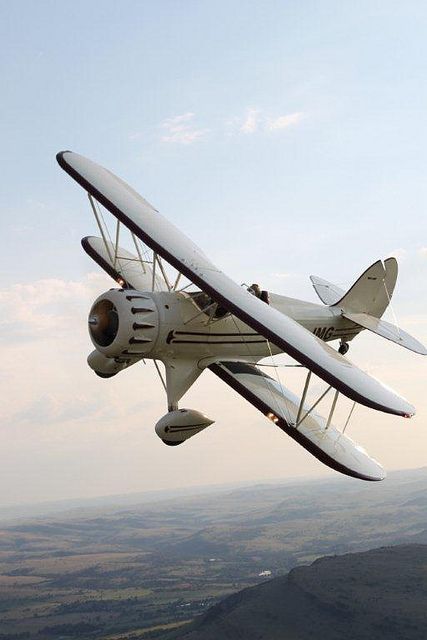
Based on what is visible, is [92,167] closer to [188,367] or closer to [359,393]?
[188,367]

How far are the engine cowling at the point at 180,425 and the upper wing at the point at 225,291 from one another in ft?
14.3

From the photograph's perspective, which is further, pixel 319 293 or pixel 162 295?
pixel 319 293

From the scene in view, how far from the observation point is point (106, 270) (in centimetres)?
2742

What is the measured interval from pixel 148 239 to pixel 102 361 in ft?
16.4

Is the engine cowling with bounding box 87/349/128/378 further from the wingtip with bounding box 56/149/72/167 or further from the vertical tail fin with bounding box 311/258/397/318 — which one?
the vertical tail fin with bounding box 311/258/397/318

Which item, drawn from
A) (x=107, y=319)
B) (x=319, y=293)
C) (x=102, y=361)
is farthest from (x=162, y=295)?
(x=319, y=293)

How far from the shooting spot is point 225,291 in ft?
57.3

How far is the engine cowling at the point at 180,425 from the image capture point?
19891 millimetres

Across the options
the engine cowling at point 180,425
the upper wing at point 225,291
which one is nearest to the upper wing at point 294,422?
the engine cowling at point 180,425

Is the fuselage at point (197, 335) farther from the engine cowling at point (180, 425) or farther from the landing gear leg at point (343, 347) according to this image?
the landing gear leg at point (343, 347)

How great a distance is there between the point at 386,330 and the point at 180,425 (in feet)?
39.4

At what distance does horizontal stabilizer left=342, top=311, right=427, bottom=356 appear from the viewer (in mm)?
26205

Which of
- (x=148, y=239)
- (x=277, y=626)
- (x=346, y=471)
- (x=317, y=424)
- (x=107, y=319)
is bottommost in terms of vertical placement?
(x=277, y=626)

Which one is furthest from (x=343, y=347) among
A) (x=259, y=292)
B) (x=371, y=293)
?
(x=259, y=292)
